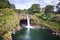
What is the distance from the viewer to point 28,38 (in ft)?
61.6

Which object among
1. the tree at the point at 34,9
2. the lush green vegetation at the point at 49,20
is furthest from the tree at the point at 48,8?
the tree at the point at 34,9

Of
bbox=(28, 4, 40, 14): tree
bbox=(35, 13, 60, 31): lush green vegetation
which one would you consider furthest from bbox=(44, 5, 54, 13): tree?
bbox=(28, 4, 40, 14): tree

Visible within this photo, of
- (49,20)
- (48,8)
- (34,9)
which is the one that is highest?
(48,8)

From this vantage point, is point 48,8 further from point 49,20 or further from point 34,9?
point 49,20

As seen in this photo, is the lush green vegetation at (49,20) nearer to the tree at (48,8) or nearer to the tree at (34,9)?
the tree at (48,8)

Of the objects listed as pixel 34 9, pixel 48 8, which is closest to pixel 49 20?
pixel 48 8

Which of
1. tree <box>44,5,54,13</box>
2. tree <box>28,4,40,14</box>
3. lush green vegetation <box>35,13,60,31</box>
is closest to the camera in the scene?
lush green vegetation <box>35,13,60,31</box>

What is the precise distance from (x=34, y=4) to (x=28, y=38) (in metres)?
13.3

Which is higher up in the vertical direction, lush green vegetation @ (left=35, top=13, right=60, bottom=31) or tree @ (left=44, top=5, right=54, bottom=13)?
tree @ (left=44, top=5, right=54, bottom=13)

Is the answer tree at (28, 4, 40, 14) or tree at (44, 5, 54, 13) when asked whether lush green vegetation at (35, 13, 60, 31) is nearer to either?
tree at (44, 5, 54, 13)

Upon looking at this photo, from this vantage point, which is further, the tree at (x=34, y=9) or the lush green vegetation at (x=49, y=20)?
the tree at (x=34, y=9)

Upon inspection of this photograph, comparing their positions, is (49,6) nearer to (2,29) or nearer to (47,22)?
(47,22)

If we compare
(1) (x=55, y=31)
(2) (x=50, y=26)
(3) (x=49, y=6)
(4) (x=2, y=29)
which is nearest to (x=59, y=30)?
(1) (x=55, y=31)

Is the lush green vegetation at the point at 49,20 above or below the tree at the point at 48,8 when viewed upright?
below
